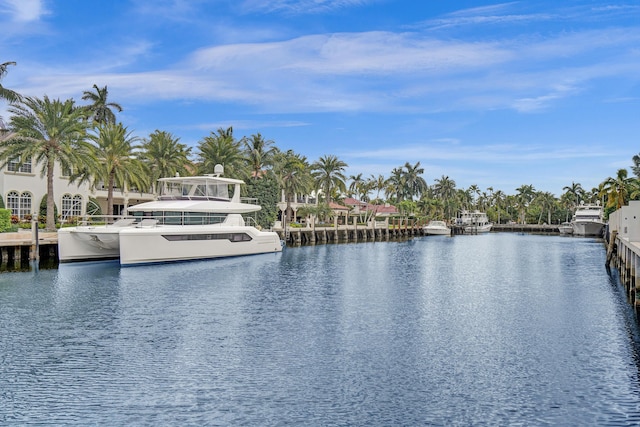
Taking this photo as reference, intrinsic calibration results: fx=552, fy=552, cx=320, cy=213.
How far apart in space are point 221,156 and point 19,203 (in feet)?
68.1

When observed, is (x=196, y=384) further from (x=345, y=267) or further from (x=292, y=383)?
(x=345, y=267)

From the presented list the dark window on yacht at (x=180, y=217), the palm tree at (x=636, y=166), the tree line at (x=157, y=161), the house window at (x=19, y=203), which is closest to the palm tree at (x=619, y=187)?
the tree line at (x=157, y=161)

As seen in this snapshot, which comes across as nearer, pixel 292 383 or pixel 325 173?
pixel 292 383

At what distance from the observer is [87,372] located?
13.9 meters

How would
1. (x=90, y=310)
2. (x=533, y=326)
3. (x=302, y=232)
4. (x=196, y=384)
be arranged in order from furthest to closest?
(x=302, y=232)
(x=90, y=310)
(x=533, y=326)
(x=196, y=384)

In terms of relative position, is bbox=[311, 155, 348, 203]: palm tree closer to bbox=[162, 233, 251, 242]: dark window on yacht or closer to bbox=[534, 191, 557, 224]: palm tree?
bbox=[162, 233, 251, 242]: dark window on yacht

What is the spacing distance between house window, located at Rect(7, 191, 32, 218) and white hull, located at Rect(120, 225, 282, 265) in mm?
18336

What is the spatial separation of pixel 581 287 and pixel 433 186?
12770 cm

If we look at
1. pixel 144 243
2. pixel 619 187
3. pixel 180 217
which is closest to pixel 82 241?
pixel 144 243

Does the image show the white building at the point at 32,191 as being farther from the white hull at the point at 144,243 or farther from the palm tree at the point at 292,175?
the palm tree at the point at 292,175

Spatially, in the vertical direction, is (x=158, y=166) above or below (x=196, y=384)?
above

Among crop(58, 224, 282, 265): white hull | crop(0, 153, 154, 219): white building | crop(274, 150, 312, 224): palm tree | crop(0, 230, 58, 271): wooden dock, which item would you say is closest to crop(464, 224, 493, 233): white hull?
crop(274, 150, 312, 224): palm tree

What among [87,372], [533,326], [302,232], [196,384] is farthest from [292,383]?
[302,232]

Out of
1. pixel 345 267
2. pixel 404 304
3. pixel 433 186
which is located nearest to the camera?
pixel 404 304
